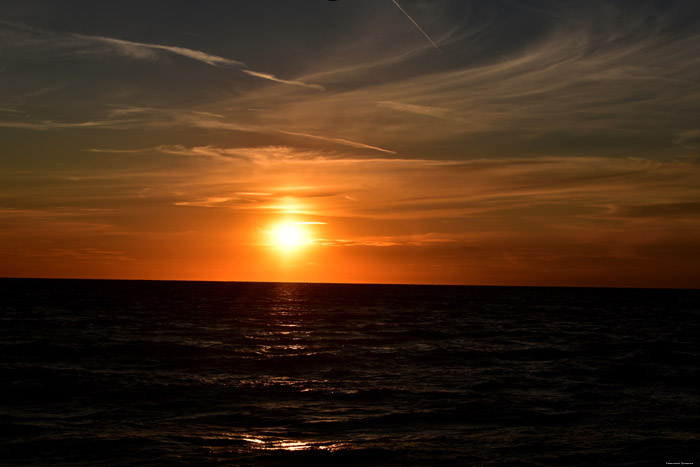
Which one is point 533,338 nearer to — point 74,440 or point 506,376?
point 506,376

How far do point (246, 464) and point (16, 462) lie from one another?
569cm

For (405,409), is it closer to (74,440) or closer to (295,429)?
(295,429)

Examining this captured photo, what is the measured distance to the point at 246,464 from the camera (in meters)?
15.5

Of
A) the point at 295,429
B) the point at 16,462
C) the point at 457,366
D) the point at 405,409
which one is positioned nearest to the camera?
the point at 16,462

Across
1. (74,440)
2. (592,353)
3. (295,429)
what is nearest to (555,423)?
(295,429)

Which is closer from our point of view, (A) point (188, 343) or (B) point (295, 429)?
(B) point (295, 429)

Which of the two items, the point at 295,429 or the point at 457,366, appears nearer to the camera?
the point at 295,429

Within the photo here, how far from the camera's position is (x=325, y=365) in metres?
32.3

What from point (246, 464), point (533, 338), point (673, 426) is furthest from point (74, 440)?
point (533, 338)

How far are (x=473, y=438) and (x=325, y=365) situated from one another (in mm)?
15021

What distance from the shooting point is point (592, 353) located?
39.6 meters

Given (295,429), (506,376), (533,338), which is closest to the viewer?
(295,429)

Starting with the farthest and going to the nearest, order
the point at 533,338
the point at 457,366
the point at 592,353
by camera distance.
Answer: the point at 533,338
the point at 592,353
the point at 457,366

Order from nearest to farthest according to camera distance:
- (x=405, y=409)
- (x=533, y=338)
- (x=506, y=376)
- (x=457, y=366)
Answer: (x=405, y=409) → (x=506, y=376) → (x=457, y=366) → (x=533, y=338)
